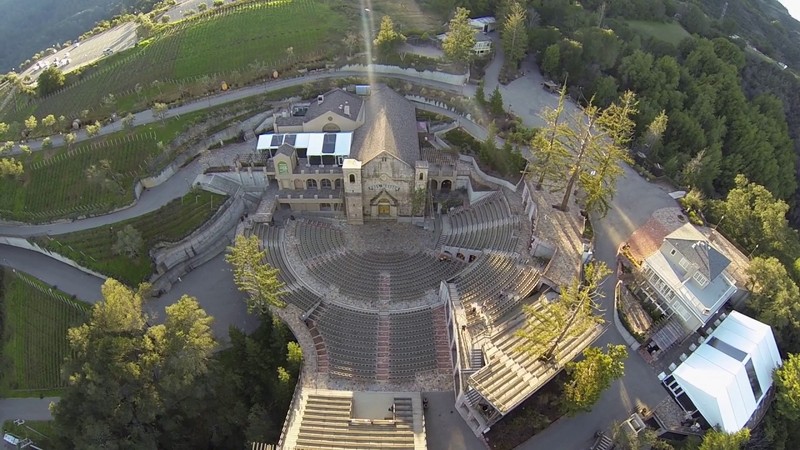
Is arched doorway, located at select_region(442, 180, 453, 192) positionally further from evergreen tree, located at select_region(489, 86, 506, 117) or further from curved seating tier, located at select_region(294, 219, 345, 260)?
curved seating tier, located at select_region(294, 219, 345, 260)

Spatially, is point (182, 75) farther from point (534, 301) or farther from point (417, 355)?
point (534, 301)

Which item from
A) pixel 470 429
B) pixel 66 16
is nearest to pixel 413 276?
pixel 470 429

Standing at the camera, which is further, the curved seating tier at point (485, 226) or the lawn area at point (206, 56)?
the lawn area at point (206, 56)

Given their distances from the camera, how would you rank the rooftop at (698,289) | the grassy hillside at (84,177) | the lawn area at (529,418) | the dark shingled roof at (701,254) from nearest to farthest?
the lawn area at (529,418), the dark shingled roof at (701,254), the rooftop at (698,289), the grassy hillside at (84,177)

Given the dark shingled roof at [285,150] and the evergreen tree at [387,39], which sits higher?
the evergreen tree at [387,39]

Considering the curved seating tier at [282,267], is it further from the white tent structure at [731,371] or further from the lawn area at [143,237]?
the white tent structure at [731,371]

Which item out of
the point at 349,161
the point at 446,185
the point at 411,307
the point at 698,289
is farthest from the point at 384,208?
→ the point at 698,289

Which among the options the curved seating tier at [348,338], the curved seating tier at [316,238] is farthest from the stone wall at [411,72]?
the curved seating tier at [348,338]
